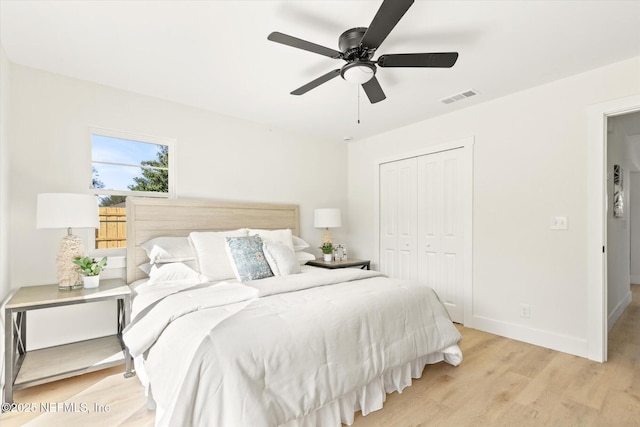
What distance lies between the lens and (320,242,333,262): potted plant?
14.0ft

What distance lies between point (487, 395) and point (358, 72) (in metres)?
2.30

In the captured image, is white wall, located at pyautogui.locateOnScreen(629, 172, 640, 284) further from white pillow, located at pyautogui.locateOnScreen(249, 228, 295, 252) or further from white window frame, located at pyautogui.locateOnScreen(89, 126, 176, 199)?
white window frame, located at pyautogui.locateOnScreen(89, 126, 176, 199)

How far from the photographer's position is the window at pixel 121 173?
3.00 meters

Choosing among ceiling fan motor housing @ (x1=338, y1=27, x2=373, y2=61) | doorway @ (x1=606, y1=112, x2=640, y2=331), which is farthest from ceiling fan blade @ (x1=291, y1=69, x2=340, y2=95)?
doorway @ (x1=606, y1=112, x2=640, y2=331)

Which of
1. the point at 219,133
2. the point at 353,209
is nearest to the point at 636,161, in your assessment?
the point at 353,209

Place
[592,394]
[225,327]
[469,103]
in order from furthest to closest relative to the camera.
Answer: [469,103]
[592,394]
[225,327]

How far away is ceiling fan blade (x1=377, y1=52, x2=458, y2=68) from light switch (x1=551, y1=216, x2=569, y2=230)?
1903 mm

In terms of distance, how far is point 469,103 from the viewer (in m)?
3.42

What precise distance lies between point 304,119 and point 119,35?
210 cm

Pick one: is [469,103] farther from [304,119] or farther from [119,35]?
[119,35]

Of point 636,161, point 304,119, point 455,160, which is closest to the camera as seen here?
point 455,160

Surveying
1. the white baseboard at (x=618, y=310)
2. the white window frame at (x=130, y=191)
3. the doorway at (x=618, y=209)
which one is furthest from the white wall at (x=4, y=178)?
the white baseboard at (x=618, y=310)

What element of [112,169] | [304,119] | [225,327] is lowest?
[225,327]

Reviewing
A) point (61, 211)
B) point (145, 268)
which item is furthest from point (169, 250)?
point (61, 211)
